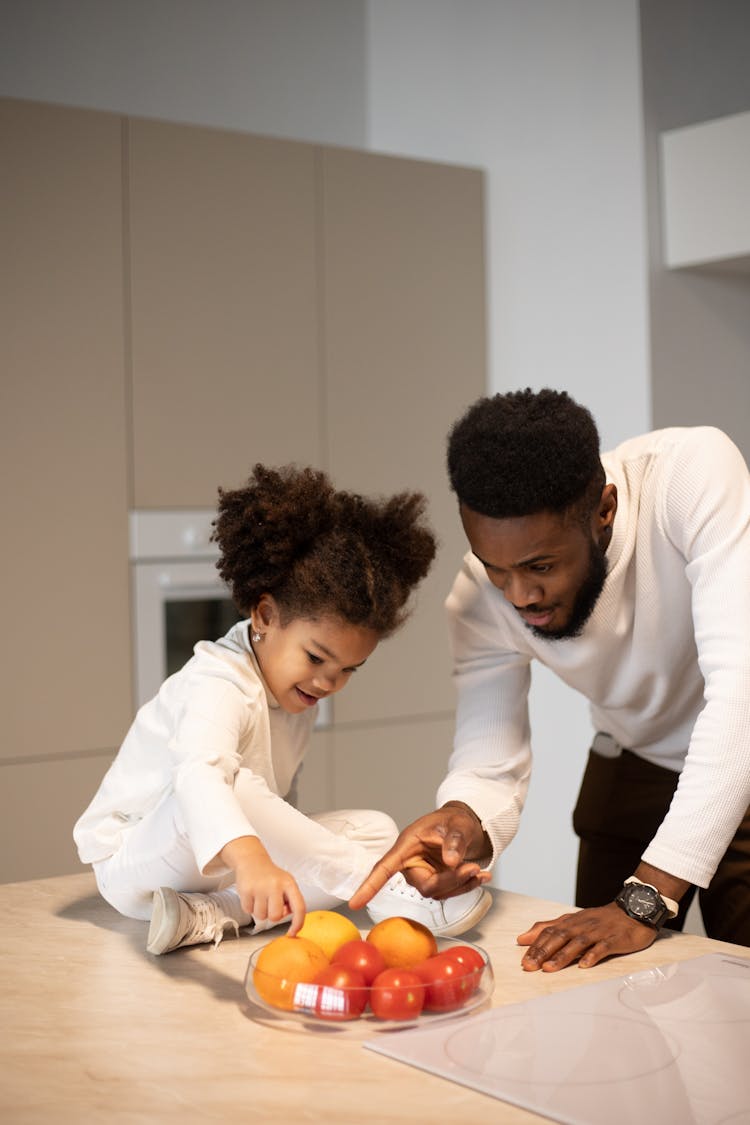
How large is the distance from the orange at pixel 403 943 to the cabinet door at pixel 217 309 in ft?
5.86

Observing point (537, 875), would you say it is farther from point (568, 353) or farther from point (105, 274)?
point (105, 274)

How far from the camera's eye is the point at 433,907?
1612mm

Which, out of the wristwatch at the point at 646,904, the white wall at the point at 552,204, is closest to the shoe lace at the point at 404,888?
the wristwatch at the point at 646,904

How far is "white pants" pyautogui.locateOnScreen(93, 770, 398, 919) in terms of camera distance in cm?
160

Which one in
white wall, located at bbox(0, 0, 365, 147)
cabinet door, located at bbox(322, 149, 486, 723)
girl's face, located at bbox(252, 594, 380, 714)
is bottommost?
girl's face, located at bbox(252, 594, 380, 714)

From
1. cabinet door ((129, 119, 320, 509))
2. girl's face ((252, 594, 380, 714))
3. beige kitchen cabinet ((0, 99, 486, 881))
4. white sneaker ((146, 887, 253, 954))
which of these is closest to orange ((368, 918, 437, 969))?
white sneaker ((146, 887, 253, 954))

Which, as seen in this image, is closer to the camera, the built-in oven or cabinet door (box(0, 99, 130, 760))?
cabinet door (box(0, 99, 130, 760))

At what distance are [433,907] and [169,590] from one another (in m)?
1.59

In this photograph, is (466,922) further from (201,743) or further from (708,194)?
(708,194)

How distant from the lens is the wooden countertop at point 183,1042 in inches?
42.1

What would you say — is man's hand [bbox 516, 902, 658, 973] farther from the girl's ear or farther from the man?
the girl's ear

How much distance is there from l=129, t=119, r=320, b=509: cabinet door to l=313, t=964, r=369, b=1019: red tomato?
6.24ft

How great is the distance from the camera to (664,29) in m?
3.15

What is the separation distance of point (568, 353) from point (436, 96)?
91 cm
